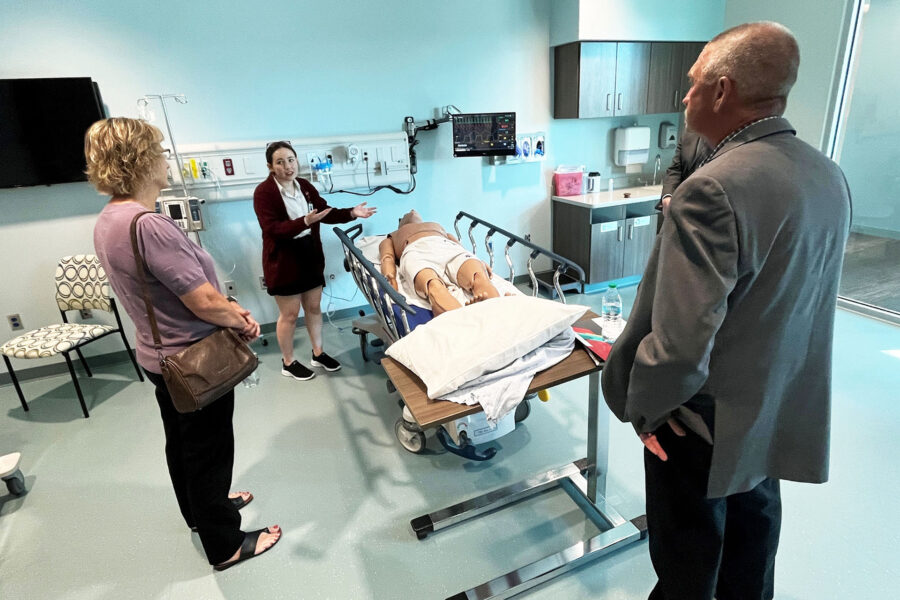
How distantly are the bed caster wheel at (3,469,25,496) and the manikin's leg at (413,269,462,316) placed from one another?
2001 millimetres

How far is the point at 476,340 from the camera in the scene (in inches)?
60.7

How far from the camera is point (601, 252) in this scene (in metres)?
4.07

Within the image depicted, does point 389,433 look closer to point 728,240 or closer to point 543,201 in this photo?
point 728,240

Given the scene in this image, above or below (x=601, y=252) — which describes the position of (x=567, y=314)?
above

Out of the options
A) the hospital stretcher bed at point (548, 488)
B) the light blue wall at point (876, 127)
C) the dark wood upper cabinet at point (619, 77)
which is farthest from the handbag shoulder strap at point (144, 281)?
the light blue wall at point (876, 127)

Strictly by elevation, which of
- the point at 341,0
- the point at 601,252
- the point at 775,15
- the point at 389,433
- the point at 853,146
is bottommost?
the point at 389,433

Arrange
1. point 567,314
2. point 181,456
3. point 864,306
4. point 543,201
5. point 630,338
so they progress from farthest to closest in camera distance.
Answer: point 543,201
point 864,306
point 181,456
point 567,314
point 630,338

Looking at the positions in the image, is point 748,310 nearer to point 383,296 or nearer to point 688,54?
point 383,296

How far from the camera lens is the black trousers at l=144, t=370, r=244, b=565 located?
5.11 ft

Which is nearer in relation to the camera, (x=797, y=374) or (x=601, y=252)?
(x=797, y=374)

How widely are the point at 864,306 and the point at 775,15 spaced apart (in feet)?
7.54

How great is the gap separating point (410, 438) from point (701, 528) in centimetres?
144

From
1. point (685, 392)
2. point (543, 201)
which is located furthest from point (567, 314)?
point (543, 201)

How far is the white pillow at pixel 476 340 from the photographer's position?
1.44m
